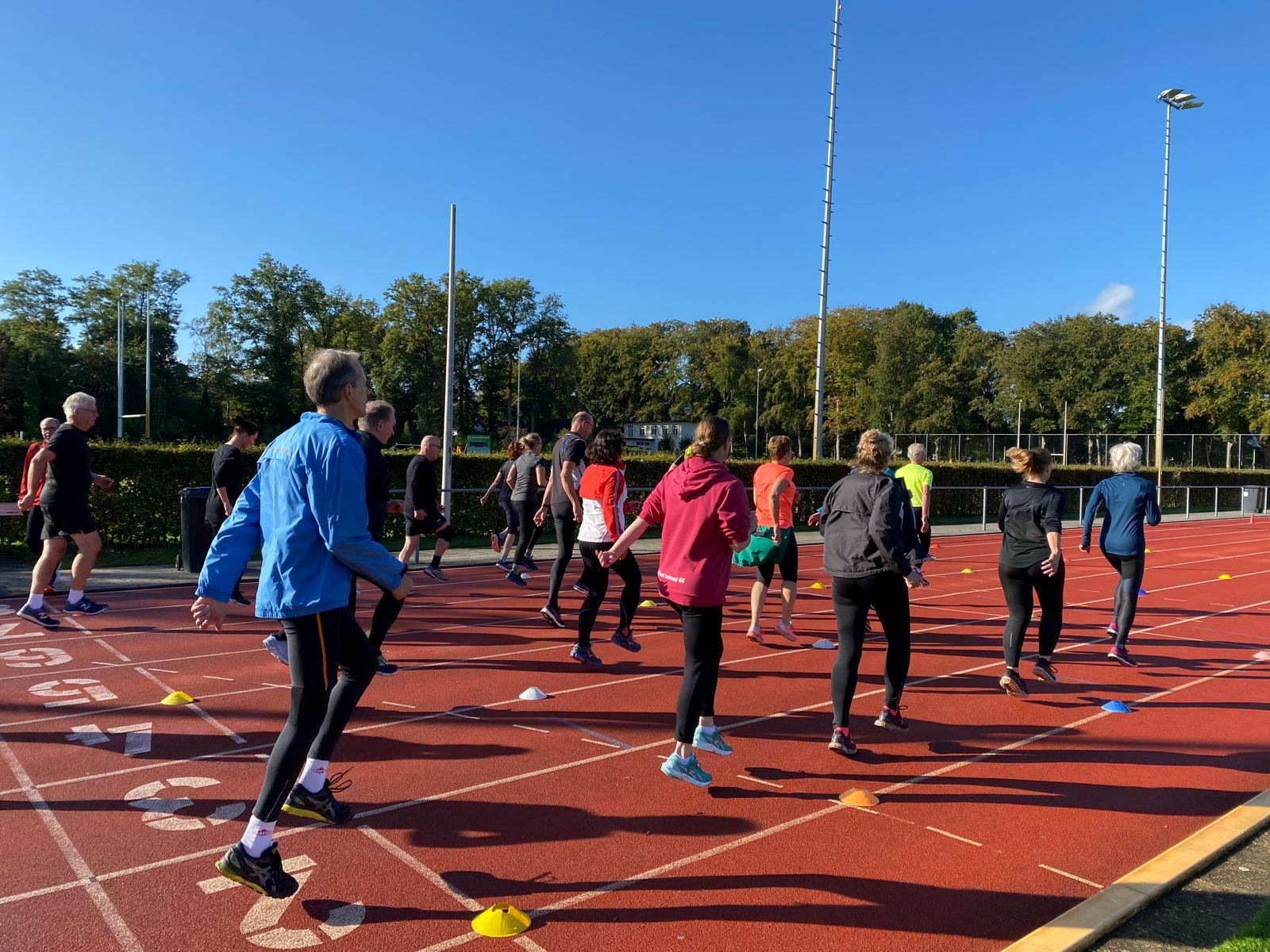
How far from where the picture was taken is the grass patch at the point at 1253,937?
9.05 ft

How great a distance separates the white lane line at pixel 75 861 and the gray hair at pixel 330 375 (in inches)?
74.0

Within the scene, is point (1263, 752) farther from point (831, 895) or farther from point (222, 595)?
point (222, 595)

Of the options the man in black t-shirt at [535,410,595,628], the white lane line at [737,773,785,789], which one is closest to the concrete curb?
the white lane line at [737,773,785,789]

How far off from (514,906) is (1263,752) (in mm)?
4669

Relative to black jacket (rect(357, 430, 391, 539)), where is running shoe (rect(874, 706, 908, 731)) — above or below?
below

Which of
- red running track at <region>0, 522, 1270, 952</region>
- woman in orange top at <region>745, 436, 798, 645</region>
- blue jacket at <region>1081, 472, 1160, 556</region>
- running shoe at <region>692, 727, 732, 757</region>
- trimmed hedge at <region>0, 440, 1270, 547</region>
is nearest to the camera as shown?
red running track at <region>0, 522, 1270, 952</region>

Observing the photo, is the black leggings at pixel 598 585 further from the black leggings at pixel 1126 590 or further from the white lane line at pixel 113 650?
the black leggings at pixel 1126 590

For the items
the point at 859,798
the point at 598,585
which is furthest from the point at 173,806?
the point at 598,585

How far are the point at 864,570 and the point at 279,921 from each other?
3.23 metres

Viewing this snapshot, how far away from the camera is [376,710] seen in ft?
17.5

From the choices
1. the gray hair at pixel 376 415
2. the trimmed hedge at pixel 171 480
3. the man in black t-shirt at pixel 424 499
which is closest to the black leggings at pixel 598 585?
the man in black t-shirt at pixel 424 499

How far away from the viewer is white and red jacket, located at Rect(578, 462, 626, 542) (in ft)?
21.9

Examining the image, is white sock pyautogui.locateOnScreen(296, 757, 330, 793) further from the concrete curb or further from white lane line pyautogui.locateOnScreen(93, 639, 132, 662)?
white lane line pyautogui.locateOnScreen(93, 639, 132, 662)

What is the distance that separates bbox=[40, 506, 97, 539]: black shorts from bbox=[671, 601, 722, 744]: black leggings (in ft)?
20.0
